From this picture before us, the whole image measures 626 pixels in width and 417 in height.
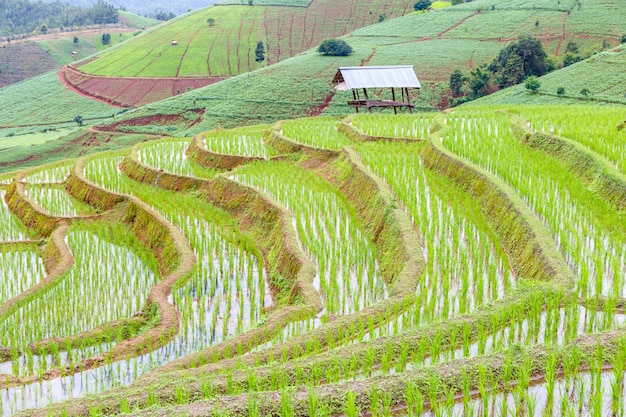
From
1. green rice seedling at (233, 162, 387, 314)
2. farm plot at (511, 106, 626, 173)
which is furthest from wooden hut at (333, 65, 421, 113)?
green rice seedling at (233, 162, 387, 314)

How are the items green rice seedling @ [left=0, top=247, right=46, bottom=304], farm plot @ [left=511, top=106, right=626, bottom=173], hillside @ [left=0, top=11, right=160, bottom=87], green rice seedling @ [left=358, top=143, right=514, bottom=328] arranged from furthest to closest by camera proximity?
hillside @ [left=0, top=11, right=160, bottom=87] < farm plot @ [left=511, top=106, right=626, bottom=173] < green rice seedling @ [left=0, top=247, right=46, bottom=304] < green rice seedling @ [left=358, top=143, right=514, bottom=328]

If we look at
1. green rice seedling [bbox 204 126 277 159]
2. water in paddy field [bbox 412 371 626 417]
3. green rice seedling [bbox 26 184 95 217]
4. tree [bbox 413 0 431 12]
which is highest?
tree [bbox 413 0 431 12]

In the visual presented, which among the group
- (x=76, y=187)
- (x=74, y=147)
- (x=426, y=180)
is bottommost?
(x=74, y=147)

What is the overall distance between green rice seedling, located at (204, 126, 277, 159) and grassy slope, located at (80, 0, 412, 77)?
4422 cm

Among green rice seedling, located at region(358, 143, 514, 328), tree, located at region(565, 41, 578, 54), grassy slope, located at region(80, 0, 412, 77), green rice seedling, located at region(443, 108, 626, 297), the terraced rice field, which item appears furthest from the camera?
grassy slope, located at region(80, 0, 412, 77)

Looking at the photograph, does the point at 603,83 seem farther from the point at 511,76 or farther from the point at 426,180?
the point at 426,180

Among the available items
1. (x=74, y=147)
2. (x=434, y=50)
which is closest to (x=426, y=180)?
(x=74, y=147)

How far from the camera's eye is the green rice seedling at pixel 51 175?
19641 millimetres

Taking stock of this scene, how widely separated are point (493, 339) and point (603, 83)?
29.2m

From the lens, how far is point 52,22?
367ft

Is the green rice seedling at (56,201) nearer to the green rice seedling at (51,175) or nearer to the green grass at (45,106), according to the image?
the green rice seedling at (51,175)

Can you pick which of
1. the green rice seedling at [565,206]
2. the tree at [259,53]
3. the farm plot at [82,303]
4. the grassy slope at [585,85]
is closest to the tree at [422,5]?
the tree at [259,53]

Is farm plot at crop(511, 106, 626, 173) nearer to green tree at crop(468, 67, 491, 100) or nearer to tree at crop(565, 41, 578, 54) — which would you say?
green tree at crop(468, 67, 491, 100)

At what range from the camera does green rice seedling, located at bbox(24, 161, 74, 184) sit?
19.6m
